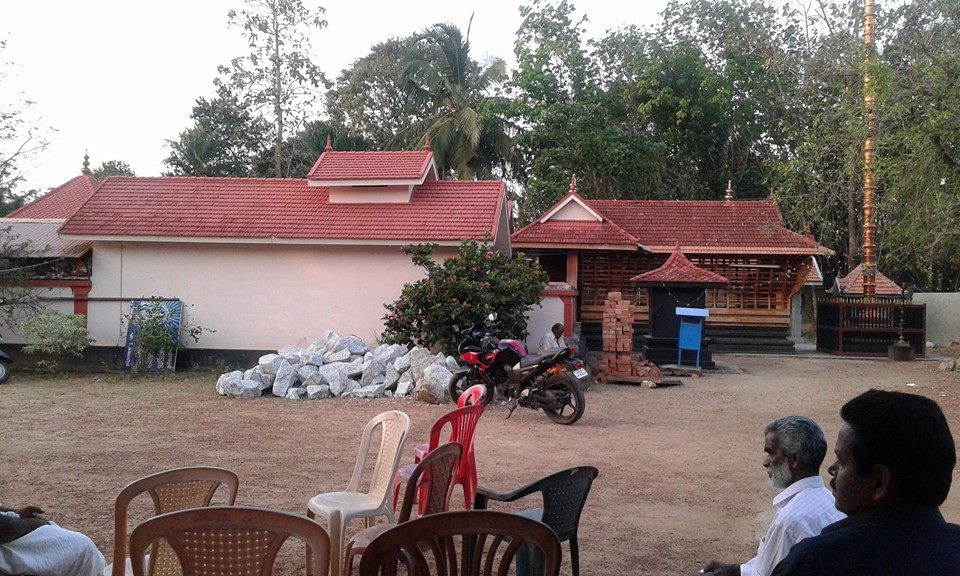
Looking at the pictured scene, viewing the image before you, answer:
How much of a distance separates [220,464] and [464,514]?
19.0 ft

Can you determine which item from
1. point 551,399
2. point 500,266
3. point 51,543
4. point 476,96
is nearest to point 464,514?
point 51,543

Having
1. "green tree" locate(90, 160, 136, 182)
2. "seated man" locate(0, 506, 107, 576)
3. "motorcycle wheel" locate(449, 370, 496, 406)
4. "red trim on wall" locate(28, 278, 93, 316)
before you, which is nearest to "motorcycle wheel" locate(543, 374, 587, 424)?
"motorcycle wheel" locate(449, 370, 496, 406)

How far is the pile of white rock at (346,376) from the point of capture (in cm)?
1225

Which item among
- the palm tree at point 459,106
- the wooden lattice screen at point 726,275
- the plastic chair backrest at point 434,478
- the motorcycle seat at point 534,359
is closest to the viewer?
the plastic chair backrest at point 434,478

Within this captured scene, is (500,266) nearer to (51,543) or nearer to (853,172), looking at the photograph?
(853,172)

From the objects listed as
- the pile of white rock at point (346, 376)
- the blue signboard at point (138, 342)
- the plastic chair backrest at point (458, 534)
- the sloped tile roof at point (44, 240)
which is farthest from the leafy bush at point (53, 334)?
the plastic chair backrest at point (458, 534)

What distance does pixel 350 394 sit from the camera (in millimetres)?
12336

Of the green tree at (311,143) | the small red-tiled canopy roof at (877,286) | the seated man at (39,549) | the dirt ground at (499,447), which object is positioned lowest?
the dirt ground at (499,447)

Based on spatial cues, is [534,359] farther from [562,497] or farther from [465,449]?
[562,497]

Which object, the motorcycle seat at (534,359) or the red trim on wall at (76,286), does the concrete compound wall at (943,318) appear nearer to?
the motorcycle seat at (534,359)

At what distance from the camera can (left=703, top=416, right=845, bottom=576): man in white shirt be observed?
286 centimetres

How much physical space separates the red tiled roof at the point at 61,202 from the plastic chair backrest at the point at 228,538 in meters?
20.3

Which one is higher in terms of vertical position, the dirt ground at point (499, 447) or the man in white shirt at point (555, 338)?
the man in white shirt at point (555, 338)

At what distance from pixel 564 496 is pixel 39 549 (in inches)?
94.6
